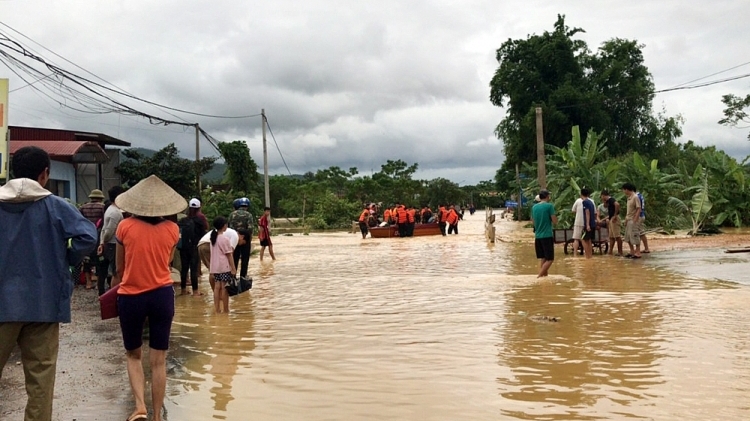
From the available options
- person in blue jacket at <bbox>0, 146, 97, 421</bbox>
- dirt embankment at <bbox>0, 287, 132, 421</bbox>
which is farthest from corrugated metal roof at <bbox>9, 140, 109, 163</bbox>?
person in blue jacket at <bbox>0, 146, 97, 421</bbox>

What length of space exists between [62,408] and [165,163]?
24.6 meters

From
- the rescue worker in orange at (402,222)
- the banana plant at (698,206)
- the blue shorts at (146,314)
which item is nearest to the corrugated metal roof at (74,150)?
the rescue worker in orange at (402,222)

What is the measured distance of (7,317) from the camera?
4277mm

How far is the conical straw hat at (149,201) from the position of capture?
5289mm

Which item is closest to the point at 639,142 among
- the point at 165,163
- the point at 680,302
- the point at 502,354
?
the point at 165,163

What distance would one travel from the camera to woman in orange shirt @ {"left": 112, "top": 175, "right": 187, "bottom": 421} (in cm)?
511

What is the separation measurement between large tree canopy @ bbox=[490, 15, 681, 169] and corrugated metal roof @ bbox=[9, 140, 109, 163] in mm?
26659

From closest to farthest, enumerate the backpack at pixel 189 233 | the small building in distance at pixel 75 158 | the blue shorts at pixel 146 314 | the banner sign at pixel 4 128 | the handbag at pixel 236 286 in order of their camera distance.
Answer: the blue shorts at pixel 146 314 < the handbag at pixel 236 286 < the banner sign at pixel 4 128 < the backpack at pixel 189 233 < the small building in distance at pixel 75 158

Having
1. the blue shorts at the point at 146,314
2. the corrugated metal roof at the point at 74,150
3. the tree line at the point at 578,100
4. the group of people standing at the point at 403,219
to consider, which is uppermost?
the tree line at the point at 578,100

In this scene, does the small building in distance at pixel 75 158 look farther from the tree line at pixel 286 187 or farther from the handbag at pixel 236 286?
the handbag at pixel 236 286

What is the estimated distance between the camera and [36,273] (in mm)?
4418

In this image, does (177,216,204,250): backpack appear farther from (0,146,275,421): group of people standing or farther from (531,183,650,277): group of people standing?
(531,183,650,277): group of people standing

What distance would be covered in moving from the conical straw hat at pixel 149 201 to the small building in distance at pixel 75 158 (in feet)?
50.0

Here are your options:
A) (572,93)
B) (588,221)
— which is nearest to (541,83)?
(572,93)
